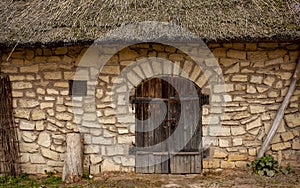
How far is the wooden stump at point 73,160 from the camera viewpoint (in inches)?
232

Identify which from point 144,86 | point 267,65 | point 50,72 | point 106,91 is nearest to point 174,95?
point 144,86

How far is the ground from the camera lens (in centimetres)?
557

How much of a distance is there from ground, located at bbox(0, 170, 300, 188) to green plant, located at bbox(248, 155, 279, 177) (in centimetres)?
10

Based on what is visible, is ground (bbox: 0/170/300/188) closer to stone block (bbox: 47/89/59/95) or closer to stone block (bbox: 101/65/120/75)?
stone block (bbox: 47/89/59/95)

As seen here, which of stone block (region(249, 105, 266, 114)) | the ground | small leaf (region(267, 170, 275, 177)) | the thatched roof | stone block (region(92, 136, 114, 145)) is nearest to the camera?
the thatched roof

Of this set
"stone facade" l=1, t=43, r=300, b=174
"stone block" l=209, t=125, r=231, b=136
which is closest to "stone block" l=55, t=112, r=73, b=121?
"stone facade" l=1, t=43, r=300, b=174

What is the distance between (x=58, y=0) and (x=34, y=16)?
0.48 meters

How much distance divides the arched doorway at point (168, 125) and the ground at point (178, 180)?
218 millimetres

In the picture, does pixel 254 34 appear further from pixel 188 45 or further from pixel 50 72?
pixel 50 72

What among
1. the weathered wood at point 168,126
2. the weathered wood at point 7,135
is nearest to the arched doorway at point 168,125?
the weathered wood at point 168,126

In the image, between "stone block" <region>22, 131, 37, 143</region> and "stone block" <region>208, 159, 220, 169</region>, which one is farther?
"stone block" <region>22, 131, 37, 143</region>

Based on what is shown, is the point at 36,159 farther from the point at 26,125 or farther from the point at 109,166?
the point at 109,166

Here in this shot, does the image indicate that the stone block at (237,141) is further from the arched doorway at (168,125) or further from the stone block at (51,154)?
the stone block at (51,154)

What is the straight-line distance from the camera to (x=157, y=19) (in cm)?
558
